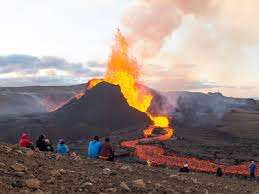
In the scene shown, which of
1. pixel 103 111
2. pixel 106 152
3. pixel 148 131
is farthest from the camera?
pixel 103 111

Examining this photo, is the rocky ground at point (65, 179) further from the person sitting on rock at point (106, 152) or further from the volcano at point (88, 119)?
the volcano at point (88, 119)

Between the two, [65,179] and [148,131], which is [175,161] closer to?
[148,131]

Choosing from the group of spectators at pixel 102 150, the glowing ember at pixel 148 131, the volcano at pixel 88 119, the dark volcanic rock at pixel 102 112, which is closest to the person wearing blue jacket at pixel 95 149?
the group of spectators at pixel 102 150

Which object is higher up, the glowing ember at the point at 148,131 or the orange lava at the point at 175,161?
the glowing ember at the point at 148,131

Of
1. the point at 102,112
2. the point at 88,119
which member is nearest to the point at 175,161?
the point at 88,119

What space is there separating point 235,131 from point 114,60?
2406 cm

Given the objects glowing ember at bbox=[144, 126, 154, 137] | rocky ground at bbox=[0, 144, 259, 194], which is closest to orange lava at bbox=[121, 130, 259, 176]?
glowing ember at bbox=[144, 126, 154, 137]

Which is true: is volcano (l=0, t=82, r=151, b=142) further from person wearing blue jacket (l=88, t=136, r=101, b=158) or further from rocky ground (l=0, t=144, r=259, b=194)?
rocky ground (l=0, t=144, r=259, b=194)

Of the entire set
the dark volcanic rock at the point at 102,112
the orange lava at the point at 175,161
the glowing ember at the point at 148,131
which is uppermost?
the dark volcanic rock at the point at 102,112

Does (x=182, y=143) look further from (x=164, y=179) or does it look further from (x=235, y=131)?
(x=164, y=179)

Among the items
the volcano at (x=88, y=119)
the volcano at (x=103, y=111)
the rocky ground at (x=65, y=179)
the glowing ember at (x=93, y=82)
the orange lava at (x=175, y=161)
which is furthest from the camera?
the glowing ember at (x=93, y=82)

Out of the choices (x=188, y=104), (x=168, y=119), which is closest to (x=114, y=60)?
(x=168, y=119)

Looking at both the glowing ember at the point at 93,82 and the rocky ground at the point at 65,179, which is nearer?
the rocky ground at the point at 65,179

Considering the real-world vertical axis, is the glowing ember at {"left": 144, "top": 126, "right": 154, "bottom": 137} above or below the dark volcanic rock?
below
